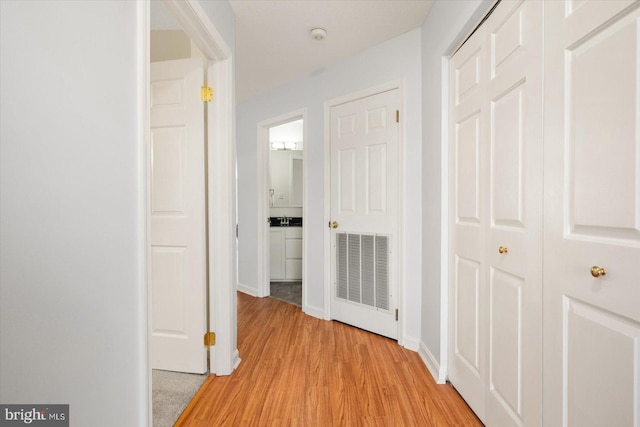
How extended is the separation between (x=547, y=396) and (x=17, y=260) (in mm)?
1606

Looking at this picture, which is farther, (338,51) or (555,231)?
(338,51)

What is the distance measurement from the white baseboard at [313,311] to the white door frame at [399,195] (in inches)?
2.8

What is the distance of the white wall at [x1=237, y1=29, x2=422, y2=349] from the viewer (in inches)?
103

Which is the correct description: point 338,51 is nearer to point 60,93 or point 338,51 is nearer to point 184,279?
point 184,279

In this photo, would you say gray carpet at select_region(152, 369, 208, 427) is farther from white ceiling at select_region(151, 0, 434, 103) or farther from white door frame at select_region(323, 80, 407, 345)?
white ceiling at select_region(151, 0, 434, 103)

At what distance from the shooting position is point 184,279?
2152 millimetres

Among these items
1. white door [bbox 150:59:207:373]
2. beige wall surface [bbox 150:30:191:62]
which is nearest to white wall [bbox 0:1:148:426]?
white door [bbox 150:59:207:373]

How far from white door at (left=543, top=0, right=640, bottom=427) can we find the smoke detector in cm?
182

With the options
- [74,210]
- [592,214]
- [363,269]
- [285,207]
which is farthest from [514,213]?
[285,207]

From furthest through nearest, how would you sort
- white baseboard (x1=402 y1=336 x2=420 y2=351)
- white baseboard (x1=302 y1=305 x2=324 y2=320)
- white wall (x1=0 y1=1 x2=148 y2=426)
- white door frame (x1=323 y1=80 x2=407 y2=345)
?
white baseboard (x1=302 y1=305 x2=324 y2=320) < white door frame (x1=323 y1=80 x2=407 y2=345) < white baseboard (x1=402 y1=336 x2=420 y2=351) < white wall (x1=0 y1=1 x2=148 y2=426)

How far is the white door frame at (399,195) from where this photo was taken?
2.68 metres

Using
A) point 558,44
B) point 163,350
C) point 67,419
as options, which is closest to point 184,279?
point 163,350

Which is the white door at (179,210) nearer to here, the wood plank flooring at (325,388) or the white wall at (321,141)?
the wood plank flooring at (325,388)

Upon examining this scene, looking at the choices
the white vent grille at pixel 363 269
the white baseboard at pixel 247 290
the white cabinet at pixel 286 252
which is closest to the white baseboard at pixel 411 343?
the white vent grille at pixel 363 269
